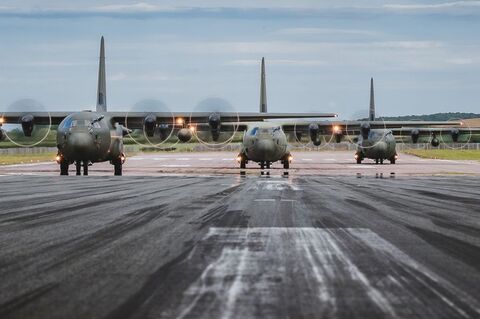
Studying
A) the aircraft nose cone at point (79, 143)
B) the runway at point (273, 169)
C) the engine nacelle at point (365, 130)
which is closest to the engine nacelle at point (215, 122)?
the runway at point (273, 169)

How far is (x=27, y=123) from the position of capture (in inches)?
1593

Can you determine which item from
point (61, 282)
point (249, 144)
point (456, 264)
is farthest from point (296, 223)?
point (249, 144)

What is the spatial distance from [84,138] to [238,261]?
86.9ft

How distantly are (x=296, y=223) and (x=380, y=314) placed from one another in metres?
7.69

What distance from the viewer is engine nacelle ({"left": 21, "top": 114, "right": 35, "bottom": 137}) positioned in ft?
133

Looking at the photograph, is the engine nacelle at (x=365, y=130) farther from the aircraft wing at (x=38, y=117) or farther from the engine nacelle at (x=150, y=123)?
the aircraft wing at (x=38, y=117)

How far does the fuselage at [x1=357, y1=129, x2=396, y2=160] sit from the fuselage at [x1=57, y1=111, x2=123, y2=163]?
1006 inches

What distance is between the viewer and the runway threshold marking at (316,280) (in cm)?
600

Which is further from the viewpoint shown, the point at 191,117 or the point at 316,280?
the point at 191,117

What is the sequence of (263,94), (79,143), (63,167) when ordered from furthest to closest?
1. (263,94)
2. (63,167)
3. (79,143)

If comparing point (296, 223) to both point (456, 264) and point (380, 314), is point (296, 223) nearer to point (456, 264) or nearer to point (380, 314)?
point (456, 264)

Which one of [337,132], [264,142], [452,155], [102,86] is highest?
[102,86]

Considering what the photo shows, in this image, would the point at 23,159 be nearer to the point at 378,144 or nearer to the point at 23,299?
the point at 378,144

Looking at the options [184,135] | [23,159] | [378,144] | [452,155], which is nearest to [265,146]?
[184,135]
